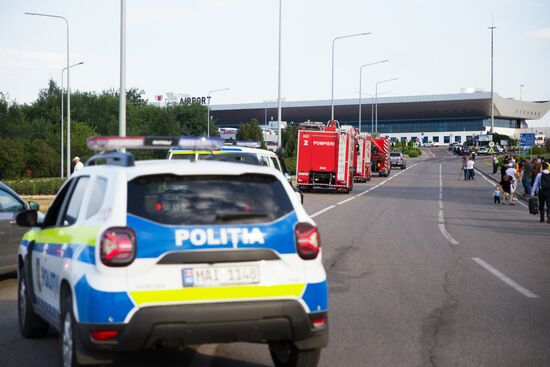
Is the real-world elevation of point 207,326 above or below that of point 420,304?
above

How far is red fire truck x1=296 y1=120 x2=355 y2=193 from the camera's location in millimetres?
38188

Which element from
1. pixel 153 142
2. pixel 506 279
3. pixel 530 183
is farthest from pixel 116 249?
pixel 530 183

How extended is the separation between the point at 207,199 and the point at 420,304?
15.3ft

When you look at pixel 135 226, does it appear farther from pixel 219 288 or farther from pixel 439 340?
pixel 439 340

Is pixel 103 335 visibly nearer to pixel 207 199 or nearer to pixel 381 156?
pixel 207 199

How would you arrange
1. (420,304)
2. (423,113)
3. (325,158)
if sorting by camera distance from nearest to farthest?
(420,304)
(325,158)
(423,113)

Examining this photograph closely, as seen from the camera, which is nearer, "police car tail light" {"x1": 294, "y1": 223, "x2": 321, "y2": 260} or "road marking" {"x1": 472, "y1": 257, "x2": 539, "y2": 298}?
"police car tail light" {"x1": 294, "y1": 223, "x2": 321, "y2": 260}

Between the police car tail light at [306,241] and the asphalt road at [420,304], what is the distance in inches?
54.5

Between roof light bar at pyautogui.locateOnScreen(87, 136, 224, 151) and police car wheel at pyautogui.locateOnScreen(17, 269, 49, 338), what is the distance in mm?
1936

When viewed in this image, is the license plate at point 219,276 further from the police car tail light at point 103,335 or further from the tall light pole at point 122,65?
the tall light pole at point 122,65

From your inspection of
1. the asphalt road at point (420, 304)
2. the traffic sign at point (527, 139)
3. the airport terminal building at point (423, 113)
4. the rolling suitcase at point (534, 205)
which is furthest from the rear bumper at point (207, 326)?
the airport terminal building at point (423, 113)

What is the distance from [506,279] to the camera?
38.3 ft

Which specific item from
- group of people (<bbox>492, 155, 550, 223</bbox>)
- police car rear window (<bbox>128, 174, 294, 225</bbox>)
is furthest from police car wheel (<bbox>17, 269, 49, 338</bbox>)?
group of people (<bbox>492, 155, 550, 223</bbox>)

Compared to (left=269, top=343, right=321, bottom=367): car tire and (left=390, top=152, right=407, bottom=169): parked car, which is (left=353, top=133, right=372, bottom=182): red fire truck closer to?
(left=390, top=152, right=407, bottom=169): parked car
